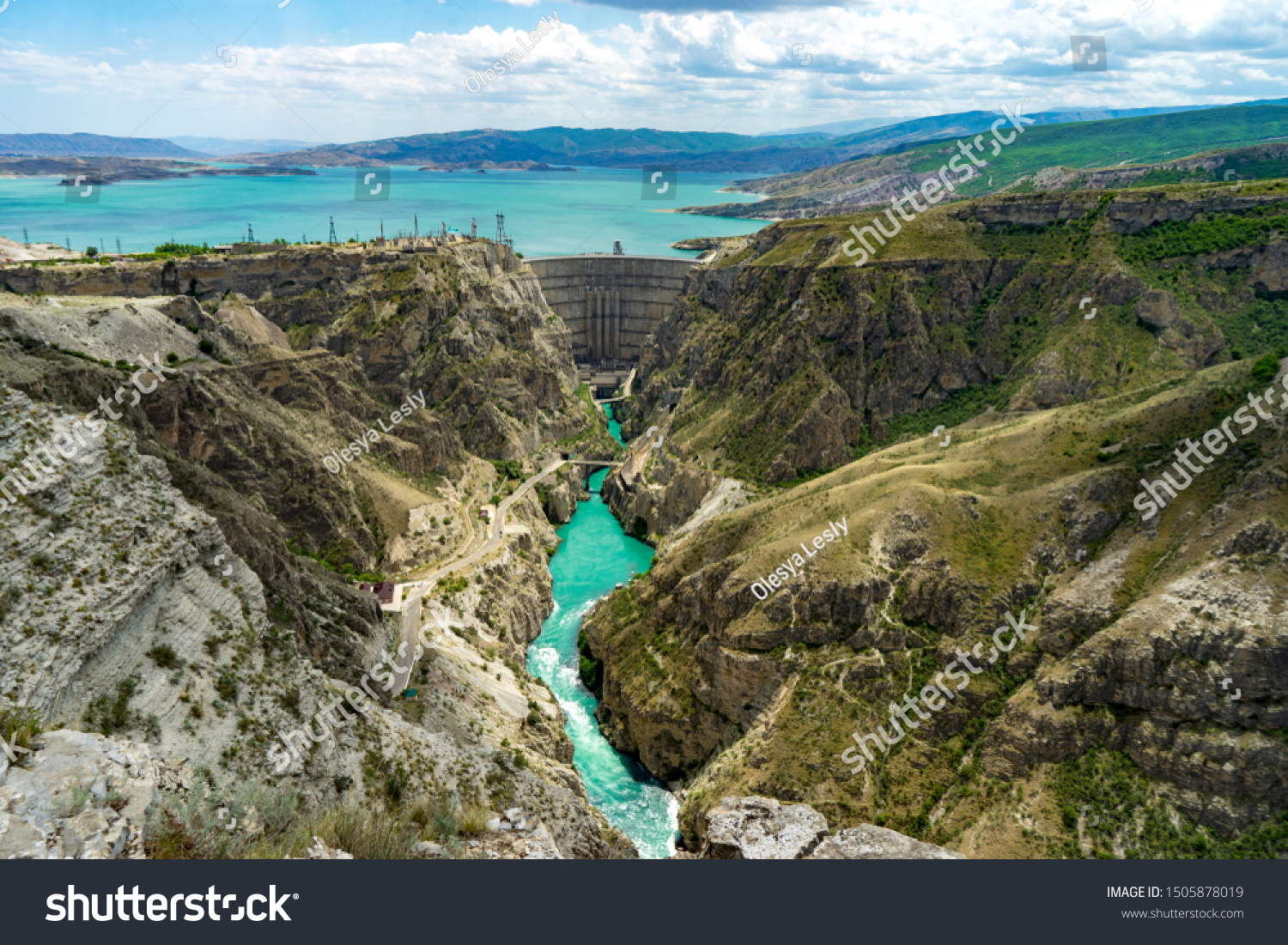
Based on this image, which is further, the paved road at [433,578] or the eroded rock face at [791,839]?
the paved road at [433,578]

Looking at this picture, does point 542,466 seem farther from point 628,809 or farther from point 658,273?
point 658,273

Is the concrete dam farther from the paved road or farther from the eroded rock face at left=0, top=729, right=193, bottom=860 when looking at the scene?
the eroded rock face at left=0, top=729, right=193, bottom=860

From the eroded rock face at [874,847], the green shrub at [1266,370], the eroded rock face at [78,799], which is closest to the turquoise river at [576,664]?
the eroded rock face at [874,847]

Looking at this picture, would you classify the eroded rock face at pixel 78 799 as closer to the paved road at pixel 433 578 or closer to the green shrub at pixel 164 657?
the green shrub at pixel 164 657

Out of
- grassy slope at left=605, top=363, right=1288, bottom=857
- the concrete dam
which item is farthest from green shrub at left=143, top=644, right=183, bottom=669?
the concrete dam

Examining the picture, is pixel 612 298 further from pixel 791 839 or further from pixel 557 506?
pixel 791 839

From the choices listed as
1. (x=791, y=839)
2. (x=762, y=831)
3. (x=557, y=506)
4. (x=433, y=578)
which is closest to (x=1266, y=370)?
(x=762, y=831)
